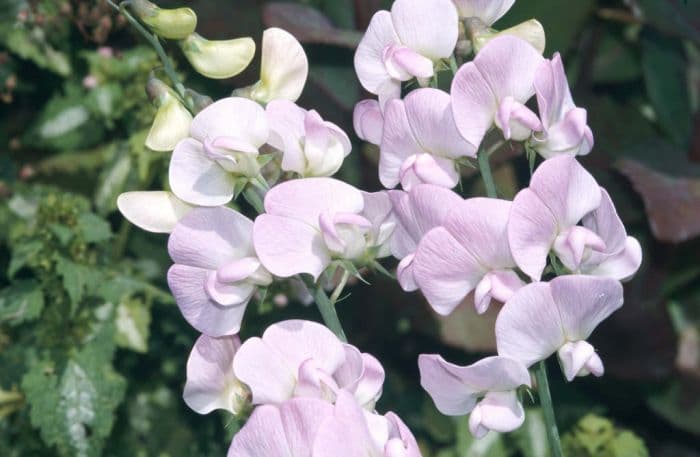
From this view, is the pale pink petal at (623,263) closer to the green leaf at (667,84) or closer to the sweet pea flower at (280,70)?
the sweet pea flower at (280,70)

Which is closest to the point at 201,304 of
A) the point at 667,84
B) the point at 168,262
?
the point at 168,262

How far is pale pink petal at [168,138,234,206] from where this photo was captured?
0.83 metres

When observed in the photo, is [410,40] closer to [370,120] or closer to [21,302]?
[370,120]

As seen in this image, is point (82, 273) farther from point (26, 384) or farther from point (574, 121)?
point (574, 121)

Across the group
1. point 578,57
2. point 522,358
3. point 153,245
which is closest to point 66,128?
point 153,245

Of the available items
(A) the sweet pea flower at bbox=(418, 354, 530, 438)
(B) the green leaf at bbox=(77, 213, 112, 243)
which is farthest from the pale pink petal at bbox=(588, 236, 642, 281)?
(B) the green leaf at bbox=(77, 213, 112, 243)

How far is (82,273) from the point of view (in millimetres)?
1399

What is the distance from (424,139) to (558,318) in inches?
6.8

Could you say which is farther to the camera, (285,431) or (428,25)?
(428,25)

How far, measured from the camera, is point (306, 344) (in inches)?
32.0

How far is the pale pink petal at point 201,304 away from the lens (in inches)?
33.6

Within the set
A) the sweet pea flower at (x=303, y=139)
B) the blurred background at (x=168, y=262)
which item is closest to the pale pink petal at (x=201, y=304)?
the sweet pea flower at (x=303, y=139)

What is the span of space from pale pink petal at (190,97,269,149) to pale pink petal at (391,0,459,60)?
0.14 m

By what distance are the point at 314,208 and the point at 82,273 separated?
64cm
